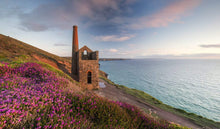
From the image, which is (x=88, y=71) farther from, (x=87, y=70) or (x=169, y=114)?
(x=169, y=114)

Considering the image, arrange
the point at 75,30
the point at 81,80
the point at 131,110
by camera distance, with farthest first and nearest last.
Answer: the point at 75,30 < the point at 81,80 < the point at 131,110

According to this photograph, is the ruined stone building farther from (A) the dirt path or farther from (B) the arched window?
(A) the dirt path

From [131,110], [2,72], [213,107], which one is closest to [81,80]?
[2,72]

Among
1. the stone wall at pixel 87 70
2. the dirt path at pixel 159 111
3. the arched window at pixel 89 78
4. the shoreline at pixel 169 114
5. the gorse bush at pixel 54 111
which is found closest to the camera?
the gorse bush at pixel 54 111

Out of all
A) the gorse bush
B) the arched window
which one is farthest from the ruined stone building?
the gorse bush

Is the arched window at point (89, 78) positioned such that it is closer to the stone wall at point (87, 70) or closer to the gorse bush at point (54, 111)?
the stone wall at point (87, 70)

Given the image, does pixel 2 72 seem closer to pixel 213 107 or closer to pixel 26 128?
pixel 26 128

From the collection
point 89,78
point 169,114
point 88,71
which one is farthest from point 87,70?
point 169,114

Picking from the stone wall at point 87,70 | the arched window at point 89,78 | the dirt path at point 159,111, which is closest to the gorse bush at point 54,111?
the dirt path at point 159,111

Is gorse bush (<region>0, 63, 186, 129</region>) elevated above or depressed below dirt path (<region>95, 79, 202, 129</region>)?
above

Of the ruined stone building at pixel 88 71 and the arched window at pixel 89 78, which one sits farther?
the arched window at pixel 89 78

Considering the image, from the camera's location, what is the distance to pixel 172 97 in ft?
120

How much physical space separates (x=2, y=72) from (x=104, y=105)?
5.78 metres

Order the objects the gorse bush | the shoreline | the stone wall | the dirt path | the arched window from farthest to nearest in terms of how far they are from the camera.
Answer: the arched window
the stone wall
the shoreline
the dirt path
the gorse bush
